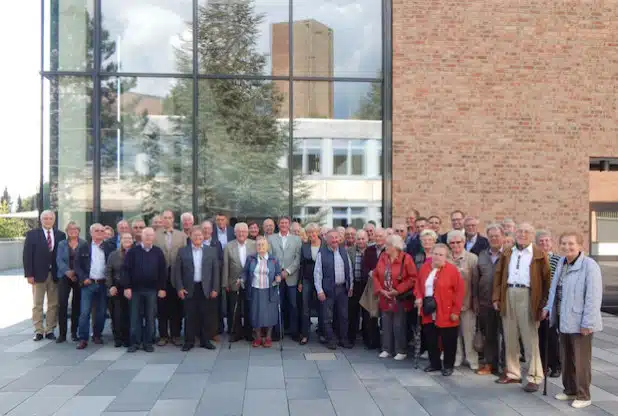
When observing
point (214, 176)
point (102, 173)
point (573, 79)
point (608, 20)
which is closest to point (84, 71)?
point (102, 173)

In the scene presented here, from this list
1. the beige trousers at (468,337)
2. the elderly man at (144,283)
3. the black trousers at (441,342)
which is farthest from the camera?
the elderly man at (144,283)

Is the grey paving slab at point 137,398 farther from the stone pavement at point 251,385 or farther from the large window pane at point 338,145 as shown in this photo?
the large window pane at point 338,145

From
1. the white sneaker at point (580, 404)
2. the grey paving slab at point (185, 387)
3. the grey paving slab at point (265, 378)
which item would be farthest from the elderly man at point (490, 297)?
the grey paving slab at point (185, 387)

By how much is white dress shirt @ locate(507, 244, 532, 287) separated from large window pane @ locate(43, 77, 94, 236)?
7.97 m

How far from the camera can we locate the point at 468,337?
7.69 m

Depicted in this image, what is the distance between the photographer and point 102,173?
11.4 meters

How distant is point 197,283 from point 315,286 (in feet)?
5.79

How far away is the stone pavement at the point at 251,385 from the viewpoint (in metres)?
5.94

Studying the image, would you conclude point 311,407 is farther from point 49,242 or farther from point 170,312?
point 49,242

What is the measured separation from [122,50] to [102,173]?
7.99 ft

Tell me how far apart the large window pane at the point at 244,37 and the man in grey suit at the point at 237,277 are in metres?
3.85

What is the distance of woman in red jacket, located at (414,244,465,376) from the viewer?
23.8 ft

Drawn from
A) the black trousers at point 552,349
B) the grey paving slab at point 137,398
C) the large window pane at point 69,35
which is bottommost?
the grey paving slab at point 137,398

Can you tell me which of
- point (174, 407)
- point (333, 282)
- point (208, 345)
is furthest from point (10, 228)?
point (174, 407)
